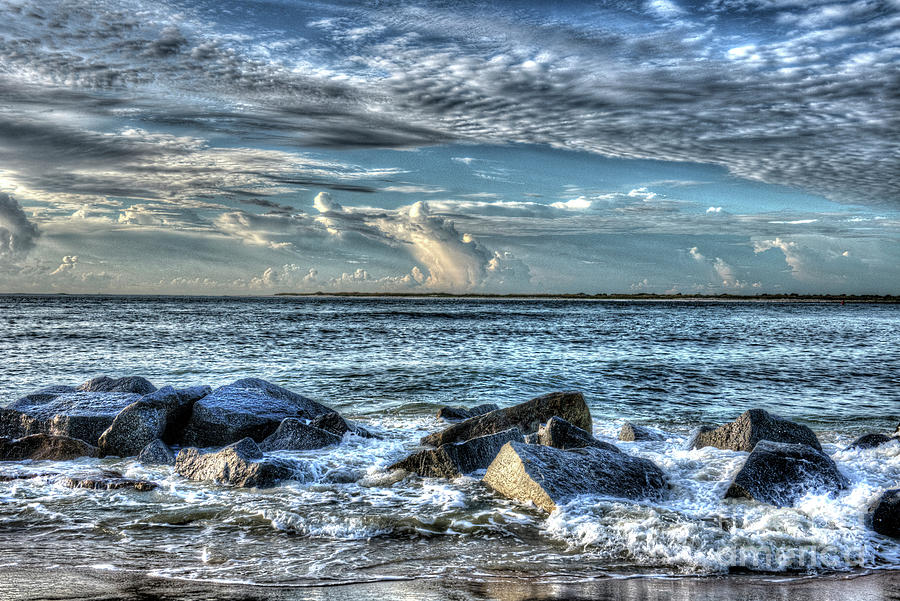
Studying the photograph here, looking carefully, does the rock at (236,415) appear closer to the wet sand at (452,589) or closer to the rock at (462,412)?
the rock at (462,412)

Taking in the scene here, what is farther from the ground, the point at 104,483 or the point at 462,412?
the point at 104,483

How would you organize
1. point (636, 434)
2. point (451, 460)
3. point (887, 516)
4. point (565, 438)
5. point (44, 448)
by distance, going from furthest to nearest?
point (636, 434) < point (44, 448) < point (565, 438) < point (451, 460) < point (887, 516)

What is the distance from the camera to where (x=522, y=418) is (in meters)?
11.9

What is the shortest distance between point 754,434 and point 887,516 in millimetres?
3526

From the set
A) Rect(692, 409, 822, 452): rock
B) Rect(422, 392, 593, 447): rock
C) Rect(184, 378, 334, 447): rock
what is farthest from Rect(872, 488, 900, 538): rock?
Rect(184, 378, 334, 447): rock

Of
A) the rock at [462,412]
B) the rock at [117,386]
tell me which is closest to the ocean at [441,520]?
the rock at [462,412]

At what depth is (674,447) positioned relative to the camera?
451 inches

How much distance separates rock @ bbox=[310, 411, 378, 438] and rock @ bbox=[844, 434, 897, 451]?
344 inches

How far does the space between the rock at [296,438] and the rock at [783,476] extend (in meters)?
6.56

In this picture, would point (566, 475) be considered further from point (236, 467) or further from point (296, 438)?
point (296, 438)

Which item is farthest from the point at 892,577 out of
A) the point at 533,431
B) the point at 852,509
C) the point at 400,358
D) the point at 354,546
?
the point at 400,358

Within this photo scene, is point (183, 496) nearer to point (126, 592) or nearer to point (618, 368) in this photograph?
point (126, 592)

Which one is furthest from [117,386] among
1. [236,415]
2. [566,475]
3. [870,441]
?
[870,441]

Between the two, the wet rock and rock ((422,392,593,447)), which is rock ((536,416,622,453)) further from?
rock ((422,392,593,447))
